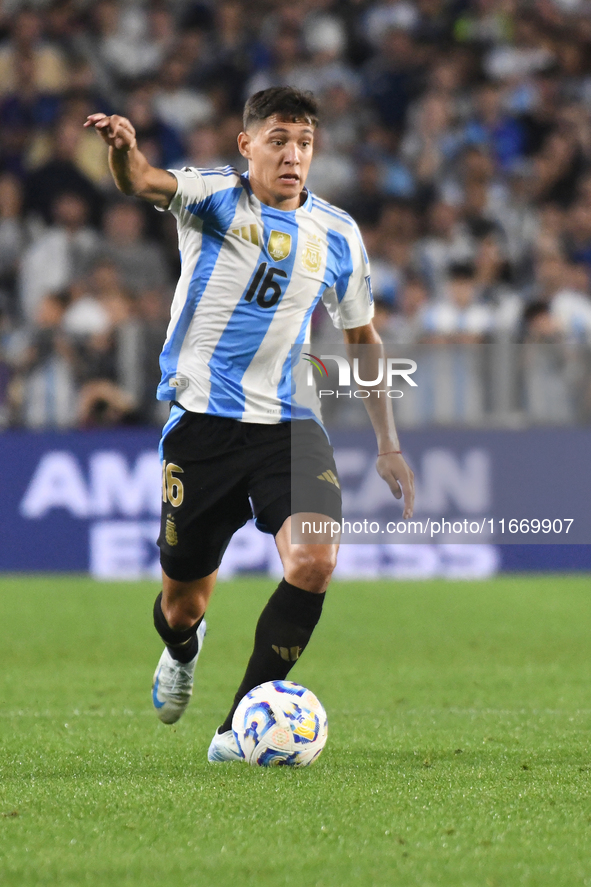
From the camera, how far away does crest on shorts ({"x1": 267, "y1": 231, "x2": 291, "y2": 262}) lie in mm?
4680

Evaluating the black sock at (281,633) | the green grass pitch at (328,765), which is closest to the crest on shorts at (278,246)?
the black sock at (281,633)

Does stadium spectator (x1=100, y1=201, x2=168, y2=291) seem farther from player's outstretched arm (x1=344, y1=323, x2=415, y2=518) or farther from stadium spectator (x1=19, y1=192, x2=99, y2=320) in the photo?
player's outstretched arm (x1=344, y1=323, x2=415, y2=518)

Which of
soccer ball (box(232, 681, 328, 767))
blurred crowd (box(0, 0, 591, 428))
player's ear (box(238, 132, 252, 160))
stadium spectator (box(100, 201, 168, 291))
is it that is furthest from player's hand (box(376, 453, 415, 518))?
stadium spectator (box(100, 201, 168, 291))

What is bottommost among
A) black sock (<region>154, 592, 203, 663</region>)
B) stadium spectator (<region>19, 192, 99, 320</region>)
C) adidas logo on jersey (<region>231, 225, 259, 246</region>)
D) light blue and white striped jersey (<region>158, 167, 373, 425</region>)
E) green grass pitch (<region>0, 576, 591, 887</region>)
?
green grass pitch (<region>0, 576, 591, 887</region>)

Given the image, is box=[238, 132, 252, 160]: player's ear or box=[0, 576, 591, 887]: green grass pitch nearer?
box=[0, 576, 591, 887]: green grass pitch

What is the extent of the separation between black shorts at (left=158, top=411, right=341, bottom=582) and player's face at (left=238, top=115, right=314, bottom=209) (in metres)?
0.82

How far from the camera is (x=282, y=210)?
4.74 meters

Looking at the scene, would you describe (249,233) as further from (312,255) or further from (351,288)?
(351,288)

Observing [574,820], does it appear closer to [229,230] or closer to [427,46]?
[229,230]

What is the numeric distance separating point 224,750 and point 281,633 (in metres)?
0.43

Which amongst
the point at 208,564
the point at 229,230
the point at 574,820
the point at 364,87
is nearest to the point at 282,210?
the point at 229,230

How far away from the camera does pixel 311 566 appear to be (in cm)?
439

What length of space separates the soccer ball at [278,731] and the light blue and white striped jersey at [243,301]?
978 millimetres

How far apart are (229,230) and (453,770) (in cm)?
197
